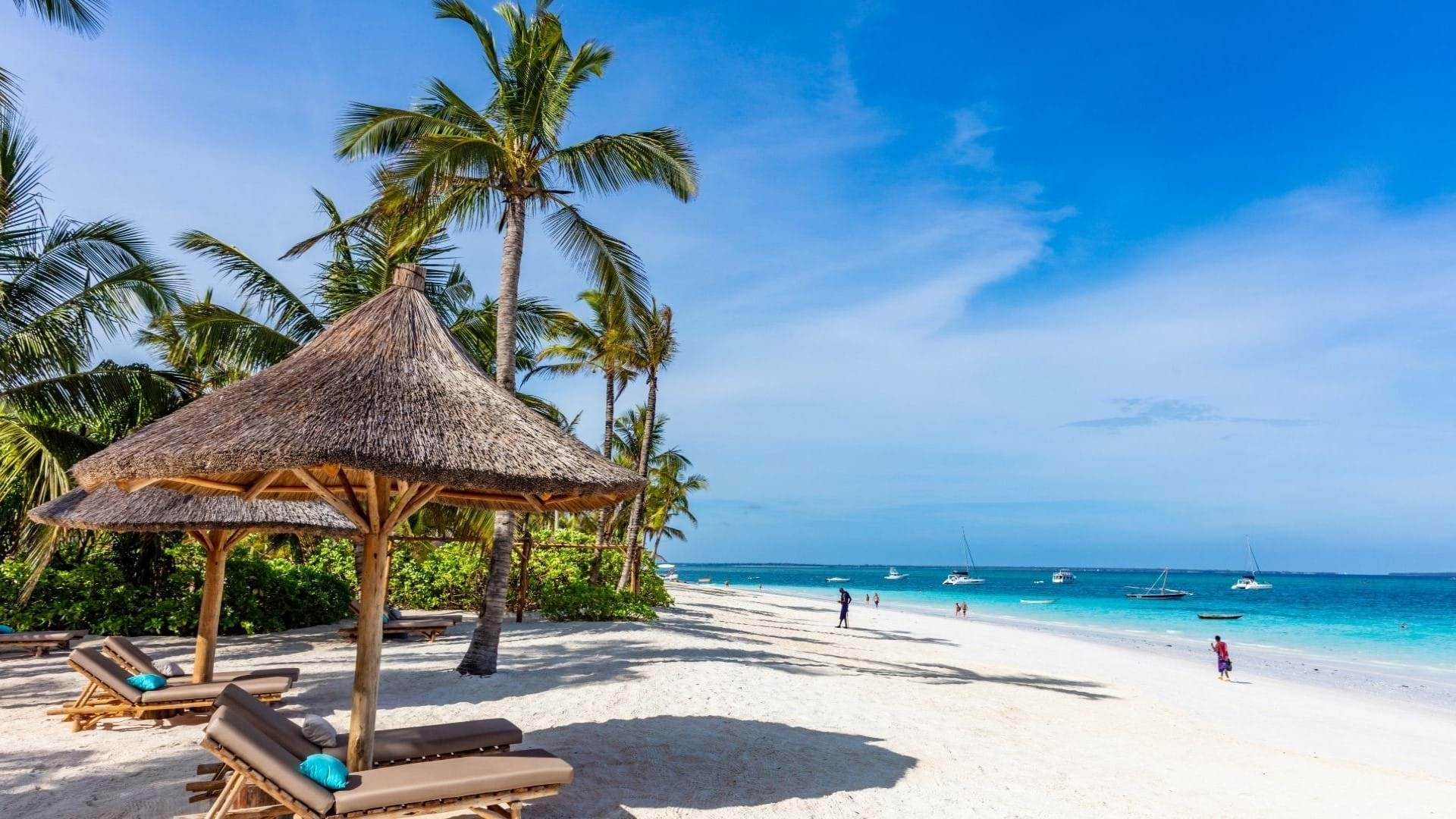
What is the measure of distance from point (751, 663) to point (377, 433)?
8668 millimetres

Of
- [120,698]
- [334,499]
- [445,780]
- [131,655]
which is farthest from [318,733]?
[131,655]

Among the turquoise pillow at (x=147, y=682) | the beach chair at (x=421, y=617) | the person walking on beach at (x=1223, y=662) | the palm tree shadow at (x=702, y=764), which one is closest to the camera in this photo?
the palm tree shadow at (x=702, y=764)

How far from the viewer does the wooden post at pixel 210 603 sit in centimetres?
741

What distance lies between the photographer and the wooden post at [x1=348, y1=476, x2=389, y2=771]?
4652 mm

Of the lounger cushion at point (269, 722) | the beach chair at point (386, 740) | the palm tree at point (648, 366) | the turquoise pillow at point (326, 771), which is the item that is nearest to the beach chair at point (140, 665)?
the beach chair at point (386, 740)

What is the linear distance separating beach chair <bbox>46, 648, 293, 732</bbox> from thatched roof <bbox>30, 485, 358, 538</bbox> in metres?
1.30

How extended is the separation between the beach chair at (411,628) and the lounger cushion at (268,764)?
859 cm

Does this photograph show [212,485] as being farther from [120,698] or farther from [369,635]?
[120,698]

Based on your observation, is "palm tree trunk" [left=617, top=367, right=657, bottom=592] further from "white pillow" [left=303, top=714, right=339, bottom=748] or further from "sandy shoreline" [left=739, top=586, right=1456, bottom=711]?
"sandy shoreline" [left=739, top=586, right=1456, bottom=711]

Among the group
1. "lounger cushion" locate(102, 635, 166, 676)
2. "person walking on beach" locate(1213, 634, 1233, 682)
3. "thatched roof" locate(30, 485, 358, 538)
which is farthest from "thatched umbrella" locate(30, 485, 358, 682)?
"person walking on beach" locate(1213, 634, 1233, 682)

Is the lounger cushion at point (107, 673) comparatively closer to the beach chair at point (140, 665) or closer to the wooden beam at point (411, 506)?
the beach chair at point (140, 665)

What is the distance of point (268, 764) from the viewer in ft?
12.9

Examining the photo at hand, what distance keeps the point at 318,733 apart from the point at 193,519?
4117mm

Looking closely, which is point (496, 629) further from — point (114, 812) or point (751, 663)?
point (114, 812)
